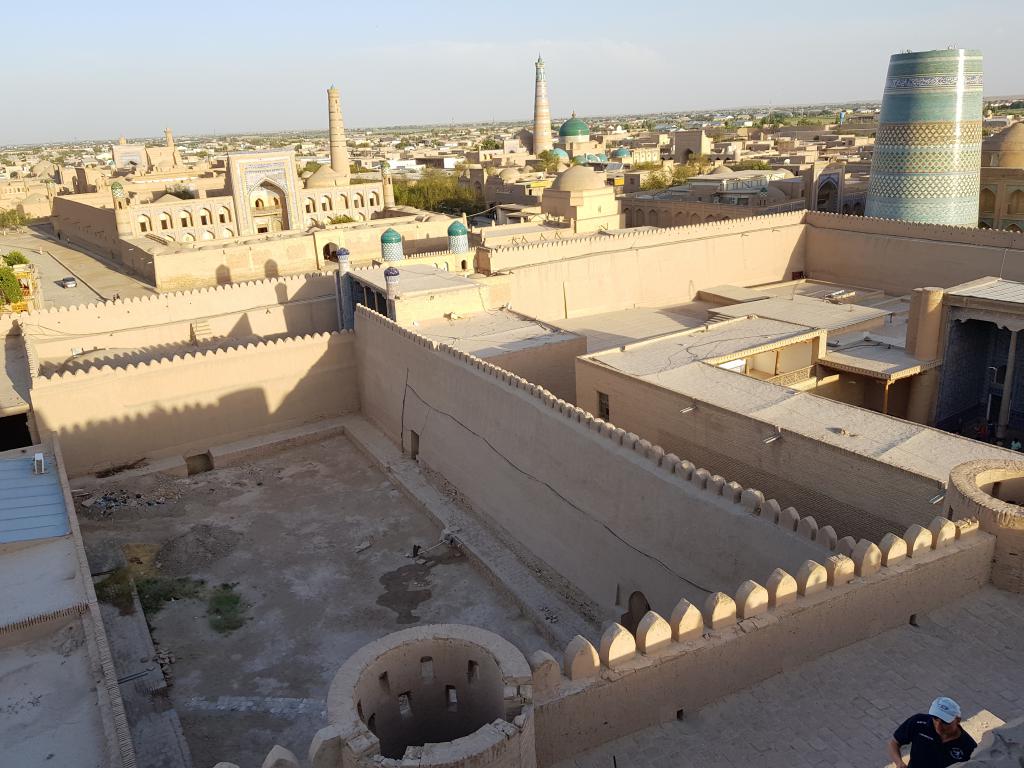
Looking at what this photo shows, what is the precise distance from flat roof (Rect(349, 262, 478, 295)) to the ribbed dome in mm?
9941

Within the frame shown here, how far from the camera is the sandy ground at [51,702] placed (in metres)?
6.84

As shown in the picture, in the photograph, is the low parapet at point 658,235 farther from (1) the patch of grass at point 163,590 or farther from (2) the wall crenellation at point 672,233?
(1) the patch of grass at point 163,590

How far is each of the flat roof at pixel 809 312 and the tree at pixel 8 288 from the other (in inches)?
726

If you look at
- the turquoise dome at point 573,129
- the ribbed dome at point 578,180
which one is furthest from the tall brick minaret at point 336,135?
the turquoise dome at point 573,129

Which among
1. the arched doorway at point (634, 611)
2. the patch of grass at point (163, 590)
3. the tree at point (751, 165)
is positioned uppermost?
the tree at point (751, 165)

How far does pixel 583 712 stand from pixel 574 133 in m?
65.2

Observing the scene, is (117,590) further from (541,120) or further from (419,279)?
(541,120)

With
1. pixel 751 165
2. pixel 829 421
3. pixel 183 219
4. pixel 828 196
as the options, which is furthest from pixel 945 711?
pixel 751 165

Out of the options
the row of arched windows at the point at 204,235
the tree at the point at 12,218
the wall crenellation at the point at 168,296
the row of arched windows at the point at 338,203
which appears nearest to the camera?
the wall crenellation at the point at 168,296

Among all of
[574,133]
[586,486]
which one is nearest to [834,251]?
[586,486]

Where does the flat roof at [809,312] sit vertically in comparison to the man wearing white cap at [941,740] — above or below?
below

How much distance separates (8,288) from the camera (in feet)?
74.1

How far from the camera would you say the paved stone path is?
519 cm

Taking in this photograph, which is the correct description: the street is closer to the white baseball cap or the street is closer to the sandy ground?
the sandy ground
